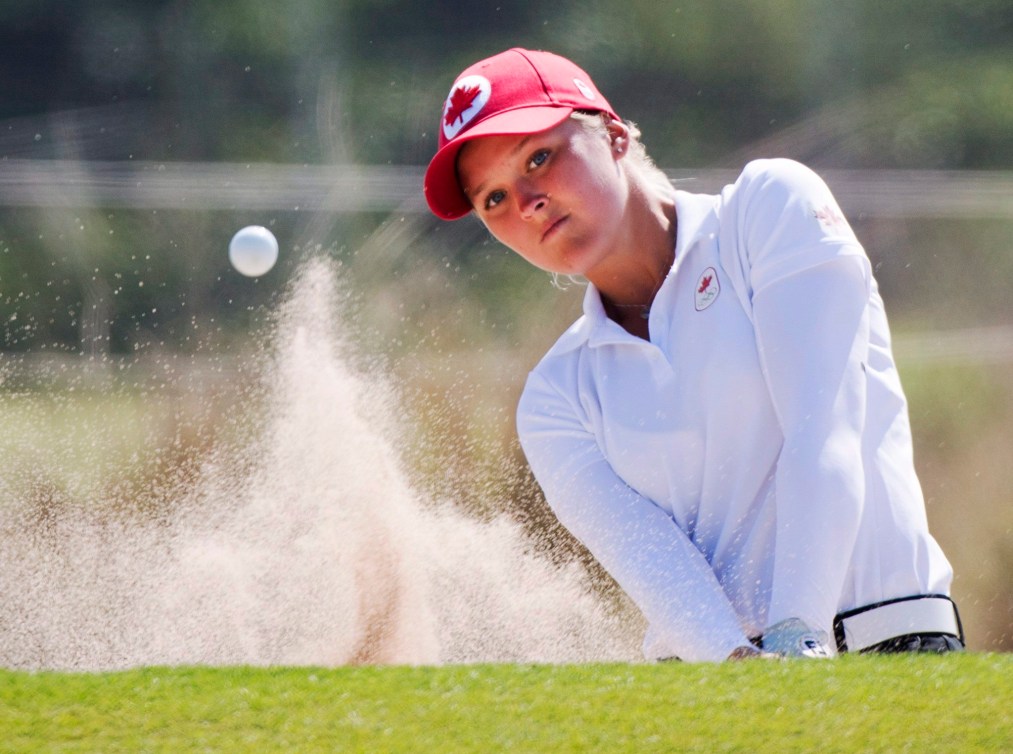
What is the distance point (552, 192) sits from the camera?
1.55m

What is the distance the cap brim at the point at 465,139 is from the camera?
4.98 ft

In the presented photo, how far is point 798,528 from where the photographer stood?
1.32 meters

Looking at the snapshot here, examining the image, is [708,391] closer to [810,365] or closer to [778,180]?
[810,365]

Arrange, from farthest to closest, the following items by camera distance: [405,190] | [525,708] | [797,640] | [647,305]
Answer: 1. [405,190]
2. [647,305]
3. [797,640]
4. [525,708]

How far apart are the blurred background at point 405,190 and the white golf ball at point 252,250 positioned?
0.48m

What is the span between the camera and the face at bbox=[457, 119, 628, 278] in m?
1.55

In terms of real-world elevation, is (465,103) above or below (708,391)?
above

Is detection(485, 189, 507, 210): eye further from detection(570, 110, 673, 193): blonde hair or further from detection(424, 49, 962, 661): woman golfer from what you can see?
detection(570, 110, 673, 193): blonde hair

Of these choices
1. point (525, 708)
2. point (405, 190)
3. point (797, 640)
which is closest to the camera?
point (525, 708)

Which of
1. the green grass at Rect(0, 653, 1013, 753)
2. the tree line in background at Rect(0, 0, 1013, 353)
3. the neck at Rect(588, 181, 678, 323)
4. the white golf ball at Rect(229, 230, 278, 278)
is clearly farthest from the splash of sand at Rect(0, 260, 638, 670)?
the green grass at Rect(0, 653, 1013, 753)

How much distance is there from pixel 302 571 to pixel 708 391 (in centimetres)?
180

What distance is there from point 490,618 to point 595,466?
1228 mm

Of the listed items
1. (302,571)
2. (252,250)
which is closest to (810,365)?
(302,571)

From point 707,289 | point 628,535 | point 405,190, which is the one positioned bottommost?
point 628,535
